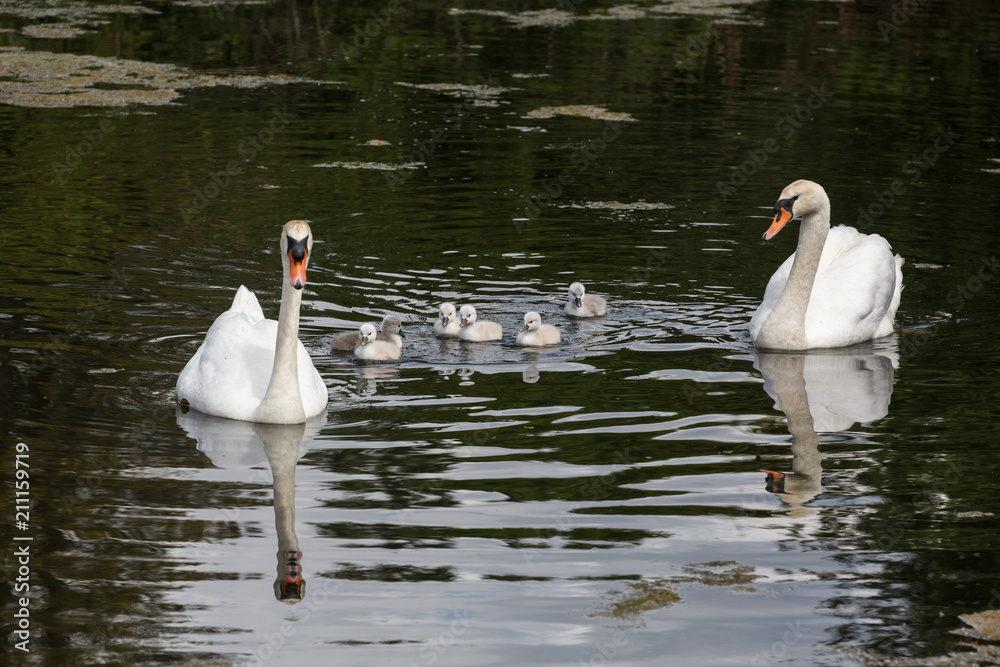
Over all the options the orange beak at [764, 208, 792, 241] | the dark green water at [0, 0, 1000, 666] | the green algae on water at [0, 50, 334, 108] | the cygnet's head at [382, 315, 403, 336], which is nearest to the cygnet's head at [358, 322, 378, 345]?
the dark green water at [0, 0, 1000, 666]

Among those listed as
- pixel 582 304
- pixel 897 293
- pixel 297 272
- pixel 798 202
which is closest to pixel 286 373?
pixel 297 272

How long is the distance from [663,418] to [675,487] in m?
1.25

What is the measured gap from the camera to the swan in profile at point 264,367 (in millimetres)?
8016

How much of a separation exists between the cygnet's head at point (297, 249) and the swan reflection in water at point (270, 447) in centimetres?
91

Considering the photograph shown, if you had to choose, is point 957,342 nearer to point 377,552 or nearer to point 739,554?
point 739,554

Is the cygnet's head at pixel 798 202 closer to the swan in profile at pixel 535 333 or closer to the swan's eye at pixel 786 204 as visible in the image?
the swan's eye at pixel 786 204

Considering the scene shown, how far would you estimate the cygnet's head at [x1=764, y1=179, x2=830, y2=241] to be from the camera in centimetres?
1035

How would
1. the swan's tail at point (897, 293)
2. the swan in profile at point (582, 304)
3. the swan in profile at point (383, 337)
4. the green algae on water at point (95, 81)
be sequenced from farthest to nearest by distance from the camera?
the green algae on water at point (95, 81), the swan's tail at point (897, 293), the swan in profile at point (582, 304), the swan in profile at point (383, 337)

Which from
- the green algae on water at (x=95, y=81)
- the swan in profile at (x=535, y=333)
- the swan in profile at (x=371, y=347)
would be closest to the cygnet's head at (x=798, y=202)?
the swan in profile at (x=535, y=333)

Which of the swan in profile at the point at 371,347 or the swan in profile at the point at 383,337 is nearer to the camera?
the swan in profile at the point at 371,347

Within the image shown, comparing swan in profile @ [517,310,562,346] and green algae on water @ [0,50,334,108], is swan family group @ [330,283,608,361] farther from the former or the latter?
green algae on water @ [0,50,334,108]

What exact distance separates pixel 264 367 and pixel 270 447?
0.80 m

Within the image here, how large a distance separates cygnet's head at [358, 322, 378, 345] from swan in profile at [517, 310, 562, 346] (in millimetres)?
1170

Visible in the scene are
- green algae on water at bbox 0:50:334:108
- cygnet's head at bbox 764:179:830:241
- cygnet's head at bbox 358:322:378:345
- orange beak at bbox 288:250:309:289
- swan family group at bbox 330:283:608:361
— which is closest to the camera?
orange beak at bbox 288:250:309:289
